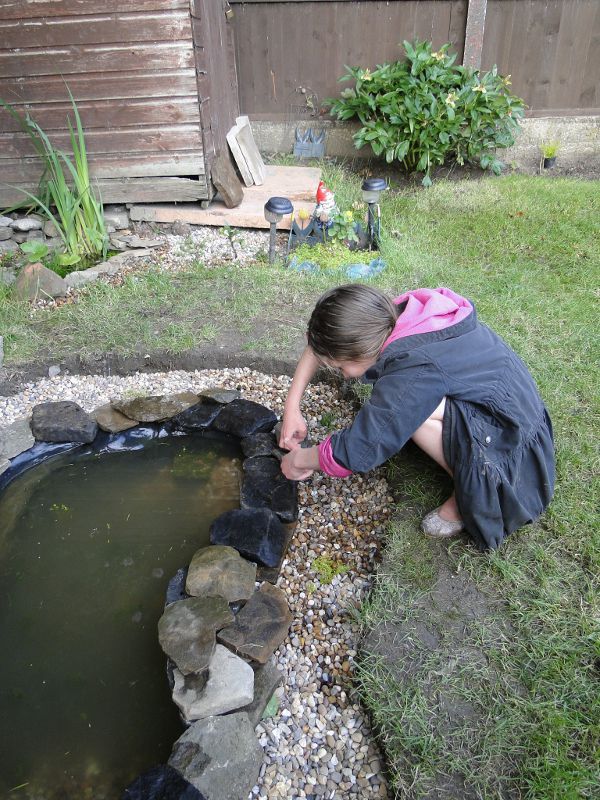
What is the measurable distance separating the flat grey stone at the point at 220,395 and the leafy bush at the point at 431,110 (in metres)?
3.64

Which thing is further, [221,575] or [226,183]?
[226,183]

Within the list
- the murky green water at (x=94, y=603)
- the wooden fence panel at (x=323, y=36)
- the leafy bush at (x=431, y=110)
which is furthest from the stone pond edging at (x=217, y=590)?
the wooden fence panel at (x=323, y=36)

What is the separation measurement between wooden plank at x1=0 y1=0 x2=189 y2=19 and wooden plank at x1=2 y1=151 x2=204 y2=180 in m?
1.00

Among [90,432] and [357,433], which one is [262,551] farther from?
[90,432]

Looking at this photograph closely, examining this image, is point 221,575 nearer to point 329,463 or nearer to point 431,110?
point 329,463

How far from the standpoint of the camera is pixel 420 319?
5.84 ft

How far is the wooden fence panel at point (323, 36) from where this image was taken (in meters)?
6.04

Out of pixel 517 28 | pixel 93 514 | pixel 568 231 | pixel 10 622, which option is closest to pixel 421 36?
pixel 517 28

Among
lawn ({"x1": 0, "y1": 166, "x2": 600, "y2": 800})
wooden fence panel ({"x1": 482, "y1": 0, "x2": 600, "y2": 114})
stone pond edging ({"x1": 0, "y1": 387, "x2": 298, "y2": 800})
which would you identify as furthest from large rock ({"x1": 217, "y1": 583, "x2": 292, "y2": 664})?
wooden fence panel ({"x1": 482, "y1": 0, "x2": 600, "y2": 114})

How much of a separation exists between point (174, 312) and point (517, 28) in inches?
207

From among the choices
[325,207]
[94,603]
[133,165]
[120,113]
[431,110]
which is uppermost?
[120,113]

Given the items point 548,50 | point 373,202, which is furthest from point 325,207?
point 548,50

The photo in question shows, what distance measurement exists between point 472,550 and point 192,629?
947 mm

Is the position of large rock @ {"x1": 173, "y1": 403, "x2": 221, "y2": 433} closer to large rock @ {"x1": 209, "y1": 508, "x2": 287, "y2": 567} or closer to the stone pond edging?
the stone pond edging
